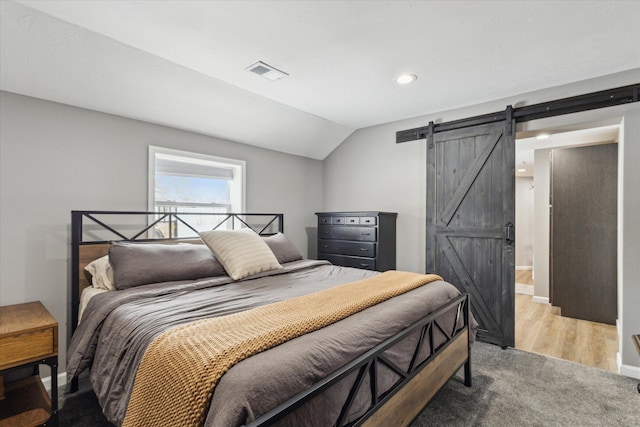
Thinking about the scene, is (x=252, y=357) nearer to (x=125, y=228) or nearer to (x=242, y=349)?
(x=242, y=349)

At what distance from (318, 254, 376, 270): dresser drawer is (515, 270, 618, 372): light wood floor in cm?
165

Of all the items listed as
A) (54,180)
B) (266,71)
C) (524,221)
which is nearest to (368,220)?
(266,71)

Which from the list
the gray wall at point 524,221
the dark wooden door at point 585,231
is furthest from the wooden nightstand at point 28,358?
the gray wall at point 524,221

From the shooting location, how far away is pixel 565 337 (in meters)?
3.41

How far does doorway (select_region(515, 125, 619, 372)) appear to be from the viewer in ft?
10.1

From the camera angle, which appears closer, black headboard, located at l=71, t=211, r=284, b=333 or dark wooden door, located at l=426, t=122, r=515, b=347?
black headboard, located at l=71, t=211, r=284, b=333

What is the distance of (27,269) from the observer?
7.73ft

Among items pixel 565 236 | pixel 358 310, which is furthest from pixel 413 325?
pixel 565 236

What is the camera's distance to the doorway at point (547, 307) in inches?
121

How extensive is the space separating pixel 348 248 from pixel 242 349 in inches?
113

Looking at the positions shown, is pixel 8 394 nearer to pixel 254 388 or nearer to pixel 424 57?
pixel 254 388

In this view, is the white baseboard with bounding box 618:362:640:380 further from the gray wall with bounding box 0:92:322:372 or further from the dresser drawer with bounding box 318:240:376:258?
the gray wall with bounding box 0:92:322:372

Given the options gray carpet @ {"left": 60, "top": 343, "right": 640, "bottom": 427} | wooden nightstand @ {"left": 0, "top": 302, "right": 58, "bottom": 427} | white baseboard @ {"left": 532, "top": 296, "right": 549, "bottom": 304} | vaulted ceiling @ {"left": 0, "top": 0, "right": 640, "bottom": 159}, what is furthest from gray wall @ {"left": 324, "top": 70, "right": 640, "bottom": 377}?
wooden nightstand @ {"left": 0, "top": 302, "right": 58, "bottom": 427}

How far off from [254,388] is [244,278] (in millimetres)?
1636
